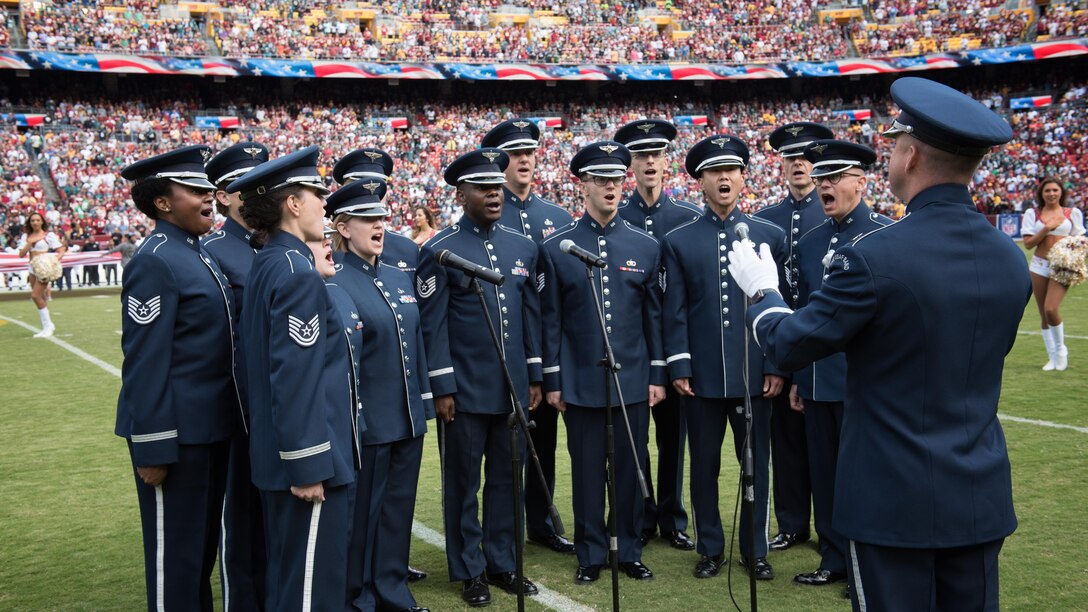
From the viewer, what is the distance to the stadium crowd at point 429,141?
96.4 feet

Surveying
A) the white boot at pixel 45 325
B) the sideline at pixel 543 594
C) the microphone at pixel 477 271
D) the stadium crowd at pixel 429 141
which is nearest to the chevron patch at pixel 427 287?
the microphone at pixel 477 271

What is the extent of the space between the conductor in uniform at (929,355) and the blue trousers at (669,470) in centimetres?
296

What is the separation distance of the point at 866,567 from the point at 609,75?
39.6m

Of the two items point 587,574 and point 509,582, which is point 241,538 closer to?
point 509,582

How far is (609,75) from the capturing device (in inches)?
1613

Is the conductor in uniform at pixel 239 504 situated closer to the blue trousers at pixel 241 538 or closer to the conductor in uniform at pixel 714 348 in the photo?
the blue trousers at pixel 241 538

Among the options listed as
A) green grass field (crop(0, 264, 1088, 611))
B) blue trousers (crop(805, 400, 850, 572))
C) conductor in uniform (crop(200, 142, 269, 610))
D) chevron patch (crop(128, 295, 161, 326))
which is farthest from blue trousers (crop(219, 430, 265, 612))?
blue trousers (crop(805, 400, 850, 572))

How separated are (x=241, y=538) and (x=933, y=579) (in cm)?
302

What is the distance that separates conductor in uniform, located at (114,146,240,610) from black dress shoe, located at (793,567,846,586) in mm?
3006

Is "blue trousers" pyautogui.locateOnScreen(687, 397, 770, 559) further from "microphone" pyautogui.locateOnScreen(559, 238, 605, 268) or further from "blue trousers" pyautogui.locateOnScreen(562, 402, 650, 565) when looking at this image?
"microphone" pyautogui.locateOnScreen(559, 238, 605, 268)

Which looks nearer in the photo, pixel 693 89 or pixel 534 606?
pixel 534 606

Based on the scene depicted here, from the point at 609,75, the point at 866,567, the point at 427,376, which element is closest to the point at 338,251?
the point at 427,376

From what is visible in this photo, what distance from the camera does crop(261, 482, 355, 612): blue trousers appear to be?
3498mm

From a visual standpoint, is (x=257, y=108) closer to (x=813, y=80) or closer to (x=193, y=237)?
(x=813, y=80)
